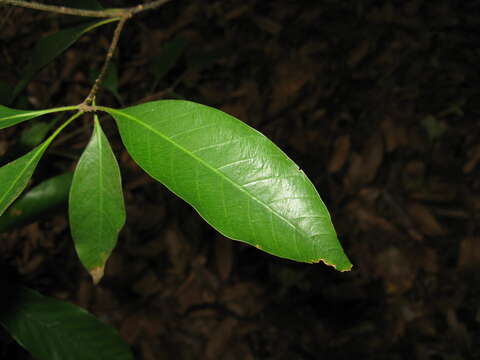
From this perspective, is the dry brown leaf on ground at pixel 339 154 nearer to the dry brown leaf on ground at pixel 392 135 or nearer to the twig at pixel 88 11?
the dry brown leaf on ground at pixel 392 135

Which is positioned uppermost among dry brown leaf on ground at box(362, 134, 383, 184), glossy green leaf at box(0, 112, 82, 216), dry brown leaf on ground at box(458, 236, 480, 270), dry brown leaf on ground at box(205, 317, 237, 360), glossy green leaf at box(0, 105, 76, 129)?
dry brown leaf on ground at box(362, 134, 383, 184)

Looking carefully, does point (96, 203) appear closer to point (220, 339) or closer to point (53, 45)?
point (53, 45)

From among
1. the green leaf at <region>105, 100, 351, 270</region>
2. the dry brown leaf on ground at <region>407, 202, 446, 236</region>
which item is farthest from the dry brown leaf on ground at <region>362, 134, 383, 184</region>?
the green leaf at <region>105, 100, 351, 270</region>

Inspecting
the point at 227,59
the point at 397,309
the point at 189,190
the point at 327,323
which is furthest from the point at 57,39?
the point at 397,309

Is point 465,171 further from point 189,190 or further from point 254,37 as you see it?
point 189,190

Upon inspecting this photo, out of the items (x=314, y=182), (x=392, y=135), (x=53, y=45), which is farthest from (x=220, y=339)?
(x=53, y=45)

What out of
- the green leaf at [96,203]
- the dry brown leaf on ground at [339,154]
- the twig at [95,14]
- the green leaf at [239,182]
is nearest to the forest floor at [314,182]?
the dry brown leaf on ground at [339,154]

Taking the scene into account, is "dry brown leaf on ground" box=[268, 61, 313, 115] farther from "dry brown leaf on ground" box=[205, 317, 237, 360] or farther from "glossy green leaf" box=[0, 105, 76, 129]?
"glossy green leaf" box=[0, 105, 76, 129]
